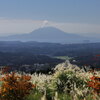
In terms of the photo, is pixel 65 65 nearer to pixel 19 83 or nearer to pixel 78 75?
pixel 78 75

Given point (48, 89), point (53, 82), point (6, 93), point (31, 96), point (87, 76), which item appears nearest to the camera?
point (6, 93)

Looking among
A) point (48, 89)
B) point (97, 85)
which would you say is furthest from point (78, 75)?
point (97, 85)

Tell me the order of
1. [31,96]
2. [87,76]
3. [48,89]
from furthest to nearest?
[87,76] → [48,89] → [31,96]

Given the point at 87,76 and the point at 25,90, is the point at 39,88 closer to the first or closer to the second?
the point at 25,90

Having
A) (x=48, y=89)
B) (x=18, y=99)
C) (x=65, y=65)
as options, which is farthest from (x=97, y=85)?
(x=65, y=65)

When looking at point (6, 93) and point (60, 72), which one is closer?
point (6, 93)

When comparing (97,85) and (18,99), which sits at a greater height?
(97,85)
